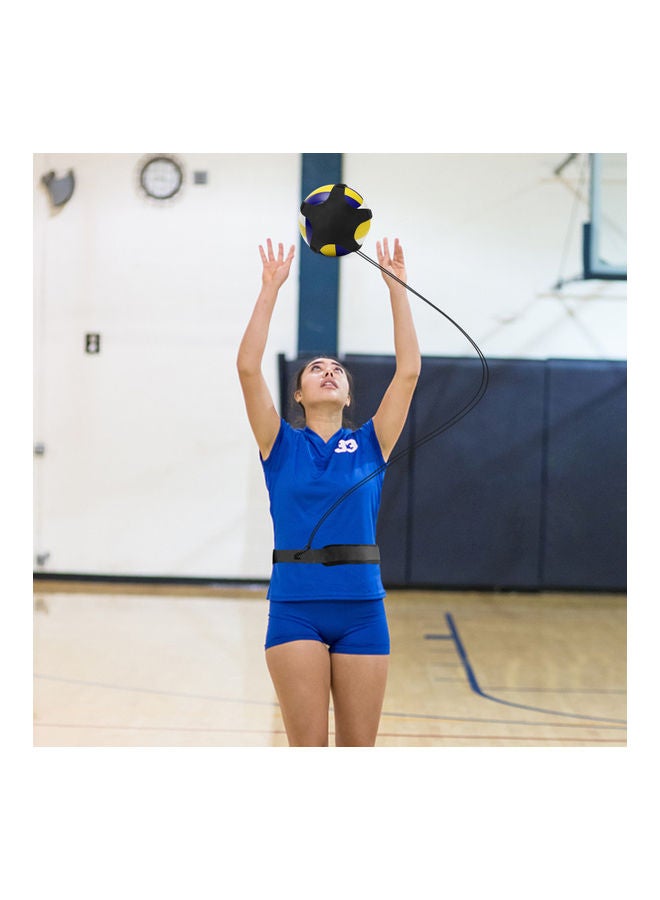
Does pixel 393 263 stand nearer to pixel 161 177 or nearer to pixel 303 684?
pixel 303 684

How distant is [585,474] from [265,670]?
3281 millimetres

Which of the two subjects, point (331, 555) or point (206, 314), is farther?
point (206, 314)

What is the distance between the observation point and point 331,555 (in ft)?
6.81

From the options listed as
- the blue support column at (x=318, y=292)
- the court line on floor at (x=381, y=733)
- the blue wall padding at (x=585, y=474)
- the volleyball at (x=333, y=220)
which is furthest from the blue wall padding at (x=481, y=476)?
the volleyball at (x=333, y=220)

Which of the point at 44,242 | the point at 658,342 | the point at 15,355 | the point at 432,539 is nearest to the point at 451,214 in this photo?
the point at 432,539

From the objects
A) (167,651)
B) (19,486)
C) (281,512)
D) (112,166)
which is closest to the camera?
(281,512)

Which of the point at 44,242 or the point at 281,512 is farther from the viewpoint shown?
the point at 44,242

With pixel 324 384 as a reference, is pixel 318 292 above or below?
above

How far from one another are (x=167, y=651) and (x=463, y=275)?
12.1 ft

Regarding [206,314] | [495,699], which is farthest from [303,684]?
[206,314]

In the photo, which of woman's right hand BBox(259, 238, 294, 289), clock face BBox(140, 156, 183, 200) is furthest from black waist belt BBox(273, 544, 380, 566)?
clock face BBox(140, 156, 183, 200)

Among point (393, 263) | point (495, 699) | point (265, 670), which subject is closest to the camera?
point (393, 263)

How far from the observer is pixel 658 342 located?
243 cm

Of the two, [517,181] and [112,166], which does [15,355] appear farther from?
[517,181]
